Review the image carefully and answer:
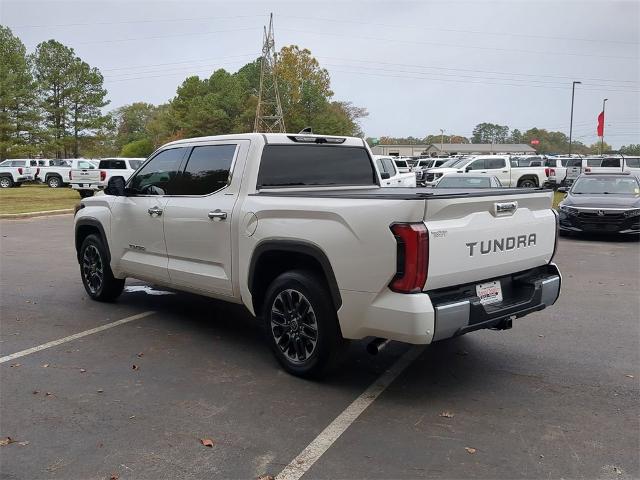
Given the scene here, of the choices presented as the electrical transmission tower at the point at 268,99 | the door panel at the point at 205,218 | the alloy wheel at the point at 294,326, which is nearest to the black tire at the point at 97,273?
the door panel at the point at 205,218

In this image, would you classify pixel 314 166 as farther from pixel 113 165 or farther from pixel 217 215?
pixel 113 165

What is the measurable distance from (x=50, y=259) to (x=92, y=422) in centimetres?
737

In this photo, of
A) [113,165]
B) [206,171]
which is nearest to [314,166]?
[206,171]

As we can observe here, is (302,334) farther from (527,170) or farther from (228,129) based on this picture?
(228,129)

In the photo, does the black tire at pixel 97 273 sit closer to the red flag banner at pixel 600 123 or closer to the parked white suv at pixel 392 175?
the parked white suv at pixel 392 175

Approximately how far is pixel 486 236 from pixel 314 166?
208cm

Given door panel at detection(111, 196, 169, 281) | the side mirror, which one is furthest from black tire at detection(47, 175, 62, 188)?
the side mirror

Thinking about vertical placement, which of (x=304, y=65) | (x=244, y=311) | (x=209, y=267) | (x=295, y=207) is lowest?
(x=244, y=311)

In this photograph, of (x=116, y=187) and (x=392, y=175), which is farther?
(x=392, y=175)

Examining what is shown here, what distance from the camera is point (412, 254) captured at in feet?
12.5

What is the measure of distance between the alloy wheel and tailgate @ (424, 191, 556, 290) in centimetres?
105

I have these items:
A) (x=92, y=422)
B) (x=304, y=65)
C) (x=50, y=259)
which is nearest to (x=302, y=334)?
(x=92, y=422)

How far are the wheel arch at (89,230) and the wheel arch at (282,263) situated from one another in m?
2.61

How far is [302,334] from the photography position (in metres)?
4.58
